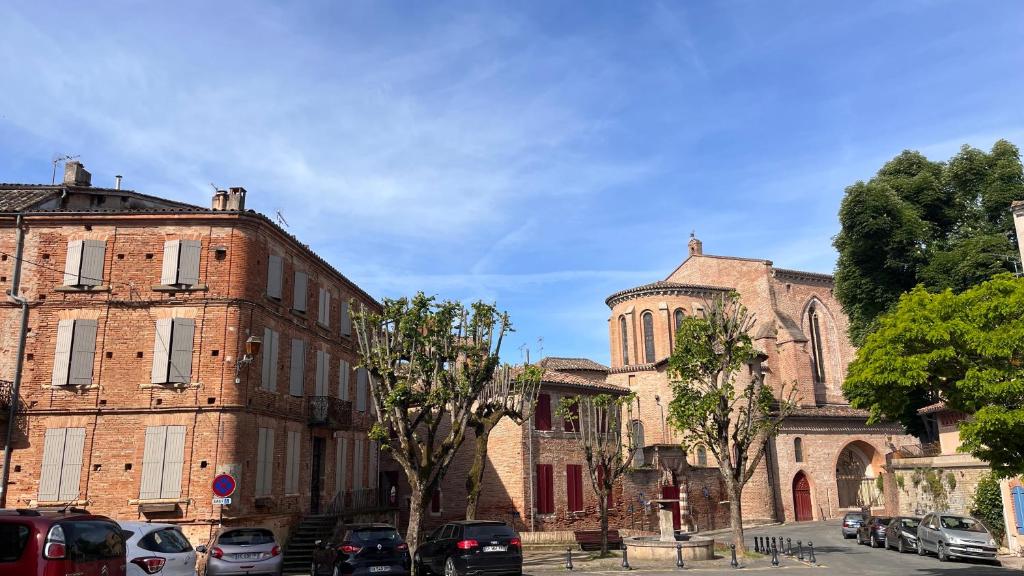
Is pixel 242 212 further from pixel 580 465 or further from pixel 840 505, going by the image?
pixel 840 505

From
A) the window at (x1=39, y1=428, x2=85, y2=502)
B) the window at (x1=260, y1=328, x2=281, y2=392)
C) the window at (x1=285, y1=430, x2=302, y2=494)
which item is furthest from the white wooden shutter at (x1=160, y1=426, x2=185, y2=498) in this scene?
the window at (x1=285, y1=430, x2=302, y2=494)

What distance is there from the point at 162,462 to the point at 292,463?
4236 mm

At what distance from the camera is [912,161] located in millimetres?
39250

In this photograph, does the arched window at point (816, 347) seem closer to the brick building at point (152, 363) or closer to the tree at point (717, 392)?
the tree at point (717, 392)

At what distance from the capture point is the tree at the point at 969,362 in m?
13.3

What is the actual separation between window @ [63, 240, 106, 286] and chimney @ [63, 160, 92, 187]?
19.2 ft

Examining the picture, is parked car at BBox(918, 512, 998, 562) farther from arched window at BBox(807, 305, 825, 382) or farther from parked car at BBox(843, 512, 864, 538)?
arched window at BBox(807, 305, 825, 382)

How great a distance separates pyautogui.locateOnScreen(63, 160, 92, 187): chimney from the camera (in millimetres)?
25797

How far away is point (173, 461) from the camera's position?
19.8m

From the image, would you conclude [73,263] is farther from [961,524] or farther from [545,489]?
[961,524]

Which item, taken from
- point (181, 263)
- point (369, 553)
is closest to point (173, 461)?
point (181, 263)

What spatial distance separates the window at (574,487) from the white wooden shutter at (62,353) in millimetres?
21604

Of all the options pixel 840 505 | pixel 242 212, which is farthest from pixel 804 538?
pixel 242 212

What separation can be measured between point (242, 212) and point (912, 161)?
116ft
